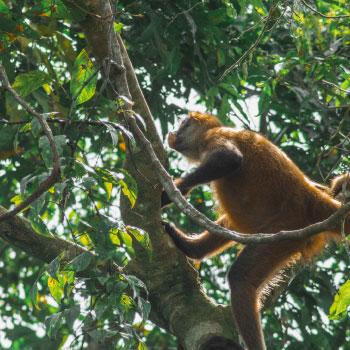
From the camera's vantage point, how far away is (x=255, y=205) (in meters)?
6.77

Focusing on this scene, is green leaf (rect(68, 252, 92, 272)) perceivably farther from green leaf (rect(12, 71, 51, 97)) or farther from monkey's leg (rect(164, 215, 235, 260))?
monkey's leg (rect(164, 215, 235, 260))

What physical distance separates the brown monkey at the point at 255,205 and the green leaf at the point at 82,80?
186cm

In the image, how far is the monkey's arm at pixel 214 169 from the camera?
21.4ft

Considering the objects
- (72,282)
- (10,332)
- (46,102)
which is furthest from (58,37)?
(72,282)

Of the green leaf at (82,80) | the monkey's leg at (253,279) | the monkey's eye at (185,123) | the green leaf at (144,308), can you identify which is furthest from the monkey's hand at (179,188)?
the green leaf at (144,308)

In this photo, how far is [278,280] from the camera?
253 inches

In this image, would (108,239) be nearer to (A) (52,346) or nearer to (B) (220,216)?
(A) (52,346)

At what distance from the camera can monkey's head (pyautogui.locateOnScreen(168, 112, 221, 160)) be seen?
8.03 metres

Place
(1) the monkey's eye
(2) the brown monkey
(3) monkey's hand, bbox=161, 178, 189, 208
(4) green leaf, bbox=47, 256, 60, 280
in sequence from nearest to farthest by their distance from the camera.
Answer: (4) green leaf, bbox=47, 256, 60, 280
(2) the brown monkey
(3) monkey's hand, bbox=161, 178, 189, 208
(1) the monkey's eye

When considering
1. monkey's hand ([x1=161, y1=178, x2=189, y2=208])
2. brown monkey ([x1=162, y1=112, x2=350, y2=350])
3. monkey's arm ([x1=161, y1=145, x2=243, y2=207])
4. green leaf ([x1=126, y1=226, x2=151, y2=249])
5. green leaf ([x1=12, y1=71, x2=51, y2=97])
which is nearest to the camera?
green leaf ([x1=126, y1=226, x2=151, y2=249])

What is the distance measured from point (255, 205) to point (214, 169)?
0.61m

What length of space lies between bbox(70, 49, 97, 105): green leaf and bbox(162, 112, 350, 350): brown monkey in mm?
1855

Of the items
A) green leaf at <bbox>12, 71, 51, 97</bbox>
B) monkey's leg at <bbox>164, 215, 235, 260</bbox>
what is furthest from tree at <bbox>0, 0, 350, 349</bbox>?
monkey's leg at <bbox>164, 215, 235, 260</bbox>

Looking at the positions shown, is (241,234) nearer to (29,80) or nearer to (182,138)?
(29,80)
